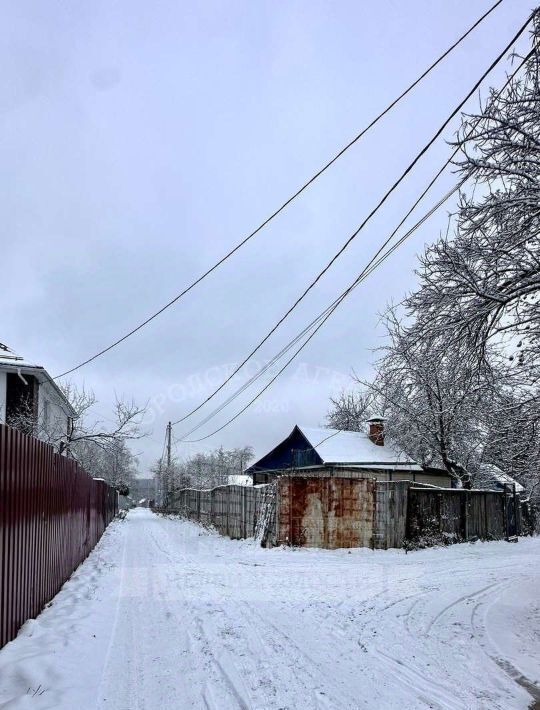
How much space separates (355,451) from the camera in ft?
99.1

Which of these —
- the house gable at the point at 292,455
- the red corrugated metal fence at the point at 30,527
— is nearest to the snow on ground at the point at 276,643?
the red corrugated metal fence at the point at 30,527

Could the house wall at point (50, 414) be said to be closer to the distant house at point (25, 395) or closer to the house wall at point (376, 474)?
the distant house at point (25, 395)

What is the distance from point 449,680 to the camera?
5.26 meters

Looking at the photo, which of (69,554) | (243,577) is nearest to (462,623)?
(243,577)

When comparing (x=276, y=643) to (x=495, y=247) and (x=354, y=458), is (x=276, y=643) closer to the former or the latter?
(x=495, y=247)

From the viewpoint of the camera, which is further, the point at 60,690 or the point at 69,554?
the point at 69,554

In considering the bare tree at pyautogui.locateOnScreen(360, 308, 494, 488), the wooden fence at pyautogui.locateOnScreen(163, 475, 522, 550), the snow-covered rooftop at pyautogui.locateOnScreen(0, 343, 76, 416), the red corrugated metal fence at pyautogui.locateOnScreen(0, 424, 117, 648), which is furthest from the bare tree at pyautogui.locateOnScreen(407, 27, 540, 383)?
the snow-covered rooftop at pyautogui.locateOnScreen(0, 343, 76, 416)

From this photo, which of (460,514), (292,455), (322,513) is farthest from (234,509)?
(292,455)

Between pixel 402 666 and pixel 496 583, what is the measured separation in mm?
6886

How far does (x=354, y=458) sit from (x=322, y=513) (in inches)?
503

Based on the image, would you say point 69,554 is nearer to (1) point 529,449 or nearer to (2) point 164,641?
(2) point 164,641

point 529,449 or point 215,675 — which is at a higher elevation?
point 529,449

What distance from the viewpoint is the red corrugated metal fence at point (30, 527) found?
548cm

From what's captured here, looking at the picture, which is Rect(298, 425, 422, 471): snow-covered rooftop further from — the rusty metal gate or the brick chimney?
the rusty metal gate
